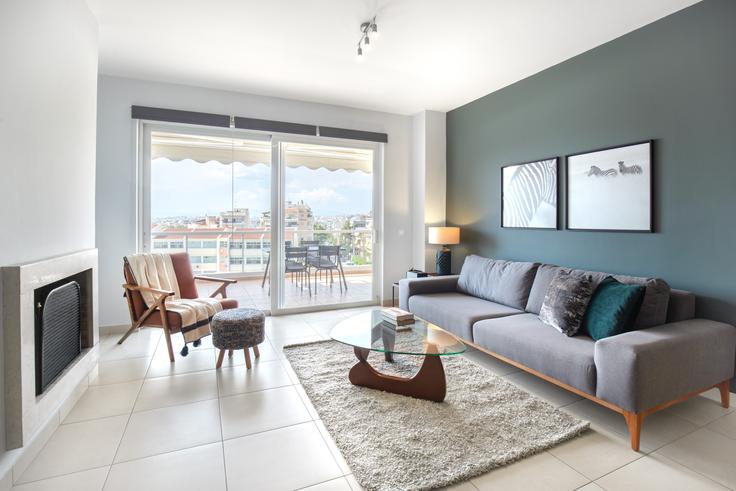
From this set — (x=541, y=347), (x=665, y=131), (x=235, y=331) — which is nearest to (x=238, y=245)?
(x=235, y=331)

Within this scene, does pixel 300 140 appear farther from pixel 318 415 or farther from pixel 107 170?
pixel 318 415

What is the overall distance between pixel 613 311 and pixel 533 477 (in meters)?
1.29

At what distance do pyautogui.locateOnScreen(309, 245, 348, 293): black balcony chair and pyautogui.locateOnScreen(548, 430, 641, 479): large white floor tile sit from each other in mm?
3530

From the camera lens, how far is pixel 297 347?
3.50 m

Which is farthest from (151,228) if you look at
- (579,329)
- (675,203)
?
(675,203)

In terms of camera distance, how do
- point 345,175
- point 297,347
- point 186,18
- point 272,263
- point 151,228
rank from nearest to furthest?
point 186,18
point 297,347
point 151,228
point 272,263
point 345,175

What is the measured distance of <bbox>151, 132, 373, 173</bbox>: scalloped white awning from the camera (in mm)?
4238

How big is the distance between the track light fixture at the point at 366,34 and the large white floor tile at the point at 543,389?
2.93m

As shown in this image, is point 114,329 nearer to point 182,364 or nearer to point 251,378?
point 182,364

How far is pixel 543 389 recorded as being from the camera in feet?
8.66

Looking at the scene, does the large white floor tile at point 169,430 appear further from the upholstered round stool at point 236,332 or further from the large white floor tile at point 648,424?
the large white floor tile at point 648,424

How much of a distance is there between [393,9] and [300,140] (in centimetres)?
232

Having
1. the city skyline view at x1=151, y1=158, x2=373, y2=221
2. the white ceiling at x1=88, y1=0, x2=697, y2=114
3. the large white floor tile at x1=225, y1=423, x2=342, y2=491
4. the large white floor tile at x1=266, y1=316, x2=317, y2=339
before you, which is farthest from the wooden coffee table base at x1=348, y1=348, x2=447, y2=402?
the city skyline view at x1=151, y1=158, x2=373, y2=221

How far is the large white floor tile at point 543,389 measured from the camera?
97.7 inches
